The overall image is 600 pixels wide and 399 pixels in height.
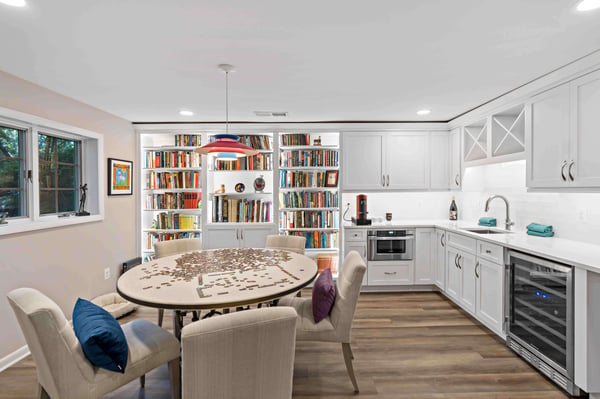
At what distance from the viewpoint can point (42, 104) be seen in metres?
3.09

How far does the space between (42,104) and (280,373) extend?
132 inches

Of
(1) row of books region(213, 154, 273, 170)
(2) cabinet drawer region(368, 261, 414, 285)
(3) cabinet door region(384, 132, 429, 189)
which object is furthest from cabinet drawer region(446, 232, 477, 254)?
(1) row of books region(213, 154, 273, 170)

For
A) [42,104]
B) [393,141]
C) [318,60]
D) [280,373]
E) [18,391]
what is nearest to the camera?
[280,373]

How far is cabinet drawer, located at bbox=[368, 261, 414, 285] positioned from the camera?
449 cm

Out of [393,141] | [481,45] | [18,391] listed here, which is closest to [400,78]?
[481,45]

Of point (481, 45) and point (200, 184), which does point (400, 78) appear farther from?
point (200, 184)

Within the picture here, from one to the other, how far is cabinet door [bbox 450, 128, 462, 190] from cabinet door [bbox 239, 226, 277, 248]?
8.78ft

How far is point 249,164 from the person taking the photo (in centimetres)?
482

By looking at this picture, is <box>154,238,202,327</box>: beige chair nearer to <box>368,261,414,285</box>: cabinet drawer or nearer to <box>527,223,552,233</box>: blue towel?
<box>368,261,414,285</box>: cabinet drawer

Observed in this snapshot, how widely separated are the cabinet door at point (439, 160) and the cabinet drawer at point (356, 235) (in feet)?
4.24

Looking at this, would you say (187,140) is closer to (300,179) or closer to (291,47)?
(300,179)

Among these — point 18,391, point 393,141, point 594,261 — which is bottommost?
point 18,391

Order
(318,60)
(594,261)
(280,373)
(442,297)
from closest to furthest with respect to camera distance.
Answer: (280,373)
(594,261)
(318,60)
(442,297)

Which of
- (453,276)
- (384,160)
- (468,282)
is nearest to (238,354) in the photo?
(468,282)
